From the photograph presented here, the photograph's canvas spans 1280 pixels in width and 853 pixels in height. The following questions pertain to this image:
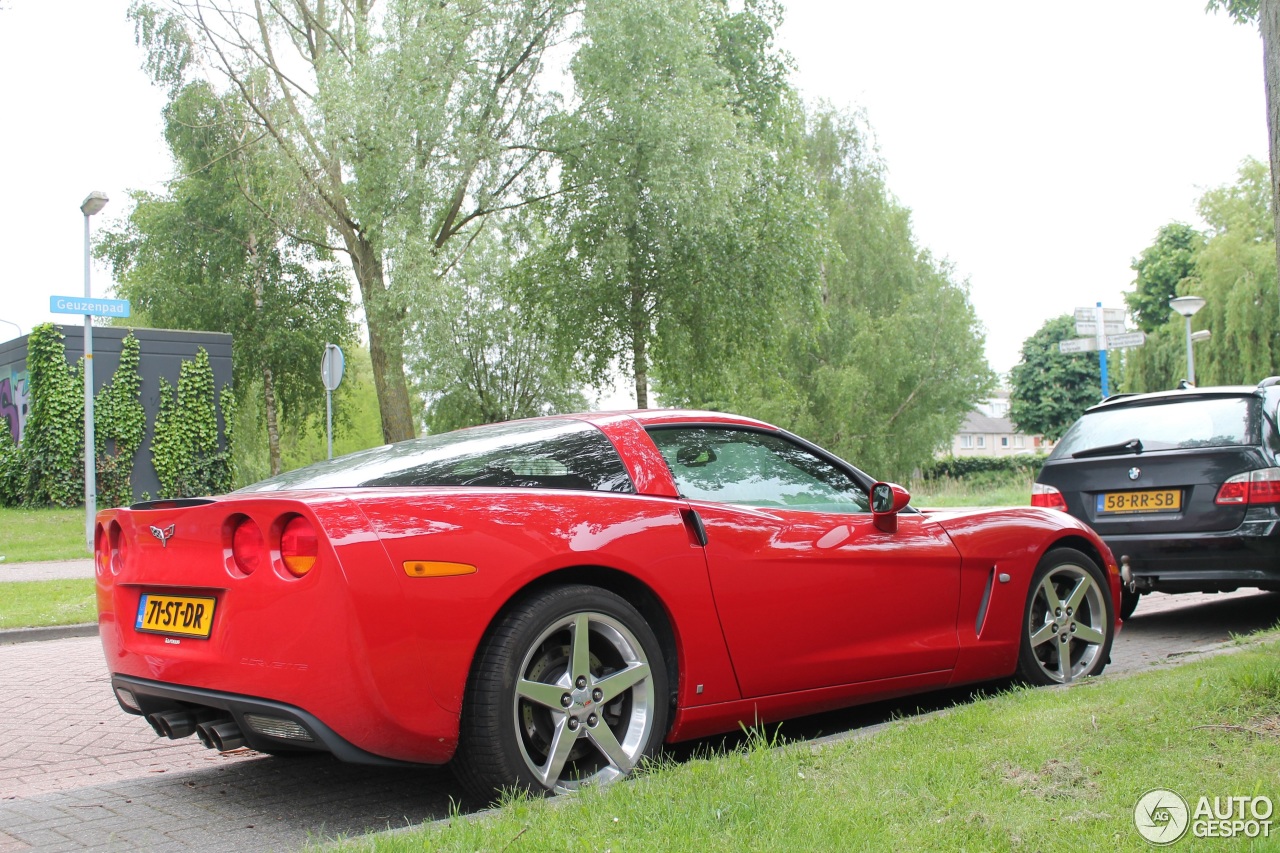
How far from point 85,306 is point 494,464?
1204 cm

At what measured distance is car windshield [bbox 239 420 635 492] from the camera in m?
3.74

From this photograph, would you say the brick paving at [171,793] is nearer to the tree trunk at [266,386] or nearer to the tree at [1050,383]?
the tree trunk at [266,386]

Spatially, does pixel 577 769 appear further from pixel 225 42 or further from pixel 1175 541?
pixel 225 42

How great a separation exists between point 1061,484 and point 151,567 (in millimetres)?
6031

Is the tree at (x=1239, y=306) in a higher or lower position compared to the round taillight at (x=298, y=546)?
higher

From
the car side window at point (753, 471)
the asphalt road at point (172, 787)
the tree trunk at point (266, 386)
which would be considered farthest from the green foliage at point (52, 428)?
the car side window at point (753, 471)

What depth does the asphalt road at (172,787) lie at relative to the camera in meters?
3.49

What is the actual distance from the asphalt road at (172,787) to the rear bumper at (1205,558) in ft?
1.82

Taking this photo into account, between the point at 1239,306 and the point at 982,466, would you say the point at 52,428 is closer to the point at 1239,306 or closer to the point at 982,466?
the point at 1239,306

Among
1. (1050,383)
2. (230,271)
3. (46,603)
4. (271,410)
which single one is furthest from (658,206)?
(1050,383)

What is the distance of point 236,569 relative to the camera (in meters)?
3.38

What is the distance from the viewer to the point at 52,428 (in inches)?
936

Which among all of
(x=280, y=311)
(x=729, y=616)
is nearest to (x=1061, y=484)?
(x=729, y=616)

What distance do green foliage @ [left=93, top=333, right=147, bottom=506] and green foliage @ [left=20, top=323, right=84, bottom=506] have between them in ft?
1.23
